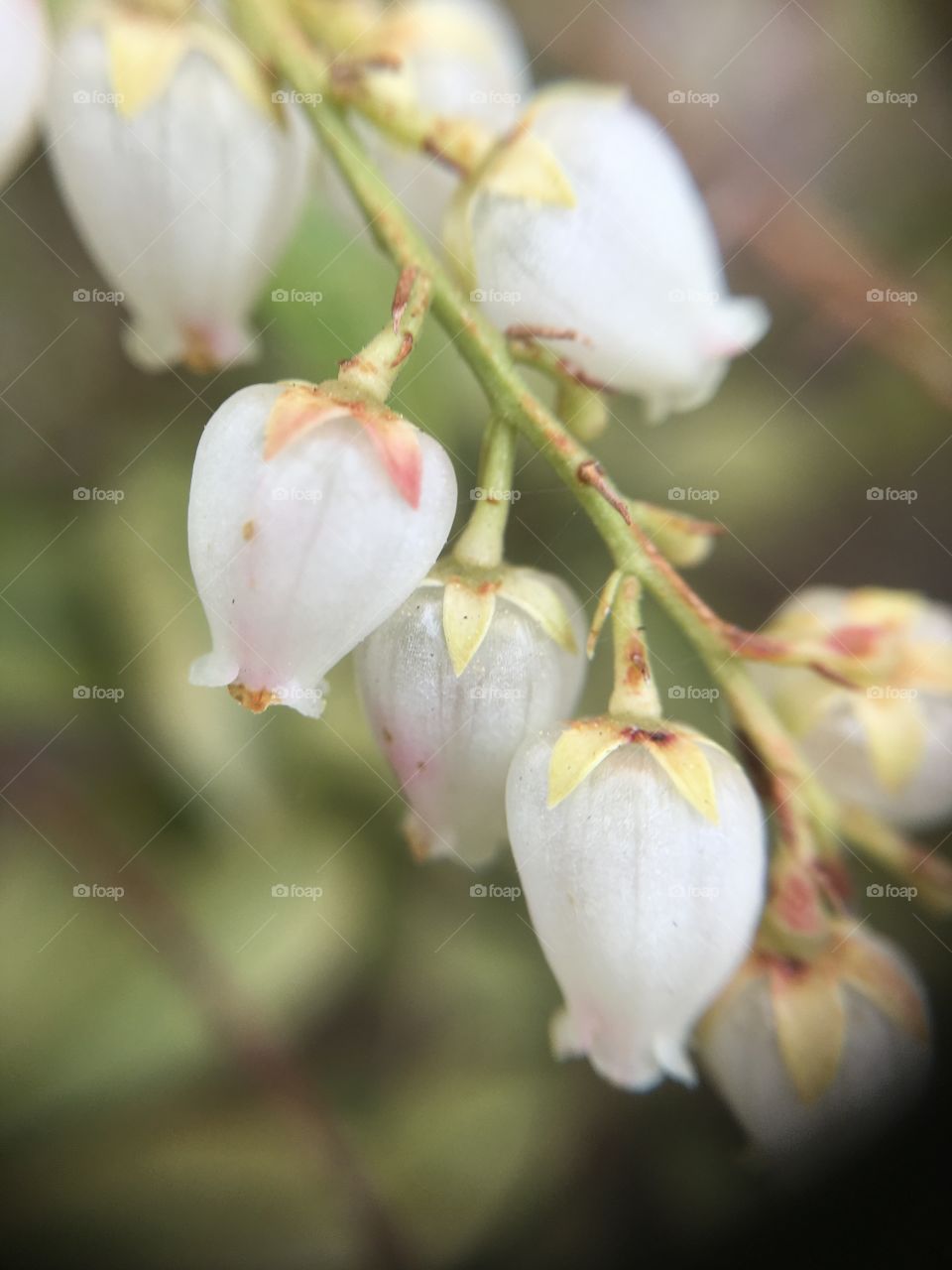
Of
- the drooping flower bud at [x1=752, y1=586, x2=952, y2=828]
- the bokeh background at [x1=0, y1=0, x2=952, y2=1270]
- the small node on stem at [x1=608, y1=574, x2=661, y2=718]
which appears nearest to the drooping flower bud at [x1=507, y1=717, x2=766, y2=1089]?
the small node on stem at [x1=608, y1=574, x2=661, y2=718]

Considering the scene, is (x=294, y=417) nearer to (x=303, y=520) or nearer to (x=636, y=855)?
(x=303, y=520)

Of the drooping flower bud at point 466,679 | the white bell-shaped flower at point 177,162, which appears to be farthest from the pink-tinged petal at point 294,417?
the white bell-shaped flower at point 177,162

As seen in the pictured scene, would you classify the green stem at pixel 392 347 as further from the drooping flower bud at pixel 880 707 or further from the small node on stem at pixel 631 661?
the drooping flower bud at pixel 880 707

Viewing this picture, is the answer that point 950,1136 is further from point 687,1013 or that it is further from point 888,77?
point 888,77

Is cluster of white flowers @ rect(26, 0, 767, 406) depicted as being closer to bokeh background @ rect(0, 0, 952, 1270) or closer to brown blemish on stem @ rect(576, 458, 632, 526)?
brown blemish on stem @ rect(576, 458, 632, 526)

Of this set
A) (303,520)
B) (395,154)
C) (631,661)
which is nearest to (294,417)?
(303,520)
